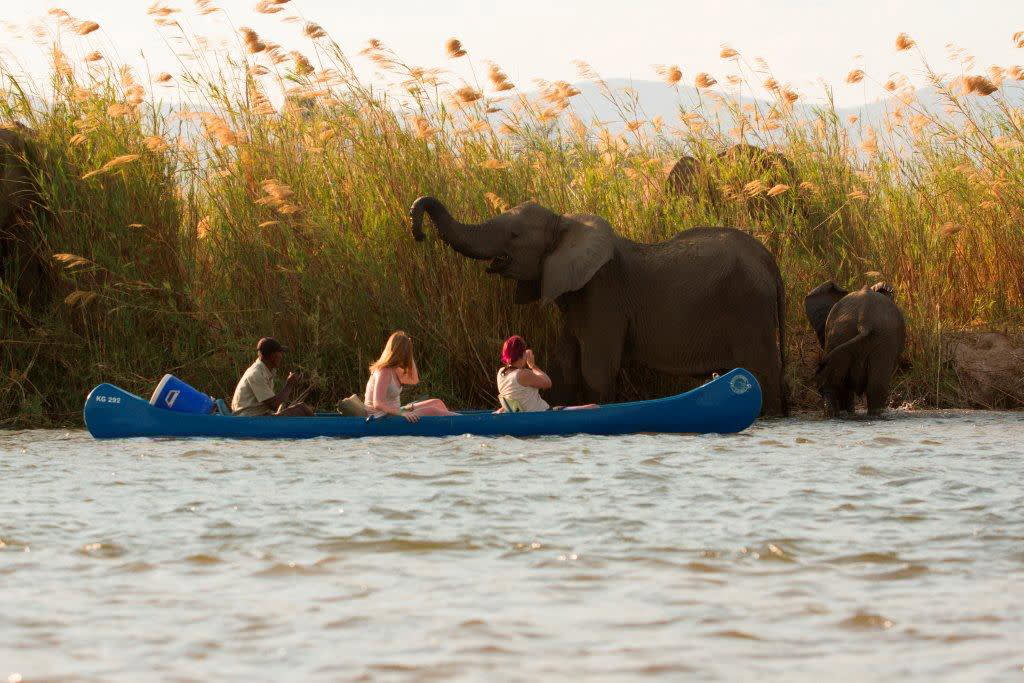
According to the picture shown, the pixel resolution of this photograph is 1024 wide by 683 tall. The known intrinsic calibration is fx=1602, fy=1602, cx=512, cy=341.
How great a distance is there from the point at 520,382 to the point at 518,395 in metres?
0.09

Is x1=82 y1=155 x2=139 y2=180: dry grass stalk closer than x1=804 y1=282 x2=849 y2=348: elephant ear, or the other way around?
x1=82 y1=155 x2=139 y2=180: dry grass stalk

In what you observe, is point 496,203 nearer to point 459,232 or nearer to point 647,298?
point 459,232

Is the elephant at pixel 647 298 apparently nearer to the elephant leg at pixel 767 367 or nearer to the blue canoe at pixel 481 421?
the elephant leg at pixel 767 367

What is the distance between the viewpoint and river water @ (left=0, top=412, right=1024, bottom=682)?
4.40 m

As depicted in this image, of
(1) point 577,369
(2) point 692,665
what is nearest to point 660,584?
(2) point 692,665

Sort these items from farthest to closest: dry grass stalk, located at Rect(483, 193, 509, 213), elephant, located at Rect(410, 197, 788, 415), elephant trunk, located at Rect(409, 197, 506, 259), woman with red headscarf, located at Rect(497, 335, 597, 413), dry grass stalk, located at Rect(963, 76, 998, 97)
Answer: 1. dry grass stalk, located at Rect(963, 76, 998, 97)
2. dry grass stalk, located at Rect(483, 193, 509, 213)
3. elephant, located at Rect(410, 197, 788, 415)
4. elephant trunk, located at Rect(409, 197, 506, 259)
5. woman with red headscarf, located at Rect(497, 335, 597, 413)

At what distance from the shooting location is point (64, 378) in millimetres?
12086

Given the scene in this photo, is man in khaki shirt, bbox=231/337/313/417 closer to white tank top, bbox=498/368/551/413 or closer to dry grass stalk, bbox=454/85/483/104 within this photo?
white tank top, bbox=498/368/551/413

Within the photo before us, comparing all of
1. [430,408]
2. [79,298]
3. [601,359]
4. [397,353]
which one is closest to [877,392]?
[601,359]

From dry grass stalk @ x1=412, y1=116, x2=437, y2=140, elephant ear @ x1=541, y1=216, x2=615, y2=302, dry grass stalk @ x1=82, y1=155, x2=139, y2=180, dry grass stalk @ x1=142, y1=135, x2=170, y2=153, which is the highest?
dry grass stalk @ x1=412, y1=116, x2=437, y2=140

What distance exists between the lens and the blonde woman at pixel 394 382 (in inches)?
412

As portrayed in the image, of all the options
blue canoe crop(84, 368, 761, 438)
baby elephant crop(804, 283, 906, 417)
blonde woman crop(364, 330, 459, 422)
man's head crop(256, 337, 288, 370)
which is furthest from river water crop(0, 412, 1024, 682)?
baby elephant crop(804, 283, 906, 417)

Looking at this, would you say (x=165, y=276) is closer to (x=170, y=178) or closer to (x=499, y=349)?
(x=170, y=178)

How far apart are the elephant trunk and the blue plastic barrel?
205cm
